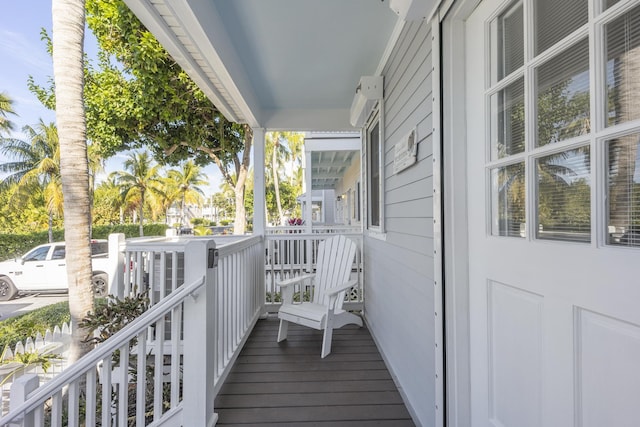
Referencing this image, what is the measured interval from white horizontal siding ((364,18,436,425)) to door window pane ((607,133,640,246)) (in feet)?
2.61

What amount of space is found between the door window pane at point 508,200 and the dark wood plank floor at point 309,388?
130 centimetres

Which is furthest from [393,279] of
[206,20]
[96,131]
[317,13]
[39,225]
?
[39,225]

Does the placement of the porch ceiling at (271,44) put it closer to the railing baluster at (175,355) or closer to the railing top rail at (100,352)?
the railing top rail at (100,352)

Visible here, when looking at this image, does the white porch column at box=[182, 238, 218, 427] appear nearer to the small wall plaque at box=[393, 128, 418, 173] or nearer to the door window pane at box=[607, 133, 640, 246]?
the small wall plaque at box=[393, 128, 418, 173]

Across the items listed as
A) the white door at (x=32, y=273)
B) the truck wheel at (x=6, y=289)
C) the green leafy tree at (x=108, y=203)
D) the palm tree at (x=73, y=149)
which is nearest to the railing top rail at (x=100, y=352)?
the palm tree at (x=73, y=149)

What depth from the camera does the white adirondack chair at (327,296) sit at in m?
2.67

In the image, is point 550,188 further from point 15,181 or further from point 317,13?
point 15,181

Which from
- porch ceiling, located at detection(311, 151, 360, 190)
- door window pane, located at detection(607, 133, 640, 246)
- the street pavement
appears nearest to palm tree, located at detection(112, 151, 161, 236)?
the street pavement

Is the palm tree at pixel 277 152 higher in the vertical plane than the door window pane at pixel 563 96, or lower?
higher

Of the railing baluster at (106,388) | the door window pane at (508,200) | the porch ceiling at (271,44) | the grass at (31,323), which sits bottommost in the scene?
the grass at (31,323)

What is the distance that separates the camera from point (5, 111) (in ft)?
43.4

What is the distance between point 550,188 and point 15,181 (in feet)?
70.2

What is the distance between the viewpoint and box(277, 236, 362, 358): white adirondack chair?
8.75ft

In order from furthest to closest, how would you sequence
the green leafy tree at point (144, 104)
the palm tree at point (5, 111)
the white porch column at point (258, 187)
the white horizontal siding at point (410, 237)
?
the palm tree at point (5, 111) < the green leafy tree at point (144, 104) < the white porch column at point (258, 187) < the white horizontal siding at point (410, 237)
